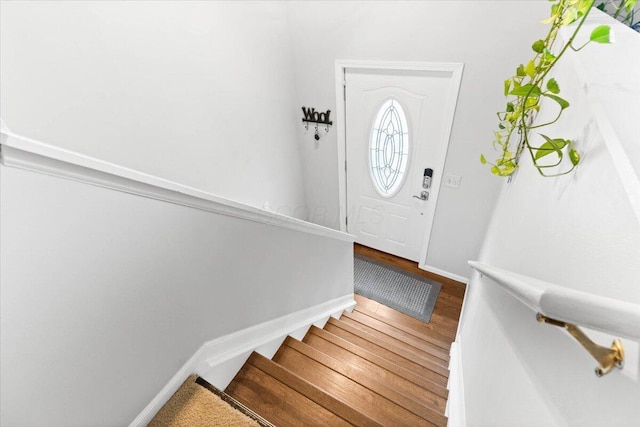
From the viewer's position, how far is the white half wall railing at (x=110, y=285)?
61cm

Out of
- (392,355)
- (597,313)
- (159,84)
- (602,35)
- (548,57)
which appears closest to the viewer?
(597,313)

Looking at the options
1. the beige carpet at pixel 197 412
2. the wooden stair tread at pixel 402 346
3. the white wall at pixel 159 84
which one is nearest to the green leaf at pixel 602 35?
the beige carpet at pixel 197 412

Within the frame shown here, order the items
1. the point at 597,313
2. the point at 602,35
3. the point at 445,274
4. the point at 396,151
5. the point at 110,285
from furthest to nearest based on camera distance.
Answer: the point at 445,274, the point at 396,151, the point at 110,285, the point at 602,35, the point at 597,313

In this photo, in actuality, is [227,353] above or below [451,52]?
below

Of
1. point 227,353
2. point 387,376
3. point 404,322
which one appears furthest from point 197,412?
point 404,322

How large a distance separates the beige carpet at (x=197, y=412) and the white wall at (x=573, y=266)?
33.6 inches

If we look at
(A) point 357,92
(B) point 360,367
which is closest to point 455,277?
(B) point 360,367

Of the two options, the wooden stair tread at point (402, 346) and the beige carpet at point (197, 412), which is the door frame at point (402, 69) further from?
the beige carpet at point (197, 412)

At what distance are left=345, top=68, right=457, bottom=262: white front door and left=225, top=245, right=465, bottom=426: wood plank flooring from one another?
26.6 inches

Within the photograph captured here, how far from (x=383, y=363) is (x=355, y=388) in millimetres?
427

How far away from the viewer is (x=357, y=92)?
104 inches

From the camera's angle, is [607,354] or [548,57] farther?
[548,57]

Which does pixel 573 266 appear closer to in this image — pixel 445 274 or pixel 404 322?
pixel 404 322

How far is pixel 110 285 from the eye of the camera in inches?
31.3
